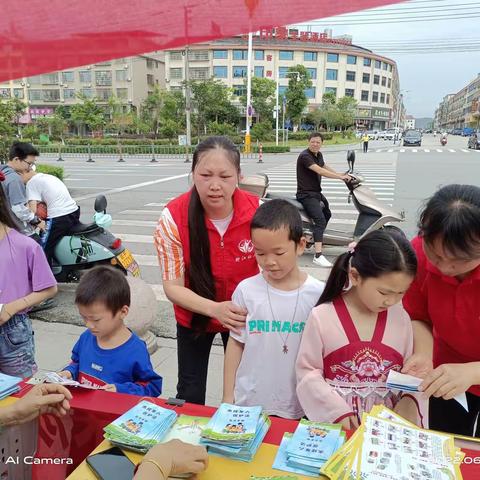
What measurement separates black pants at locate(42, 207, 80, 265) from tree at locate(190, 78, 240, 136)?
31101 mm

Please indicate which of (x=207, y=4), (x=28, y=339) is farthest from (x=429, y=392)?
(x=207, y=4)

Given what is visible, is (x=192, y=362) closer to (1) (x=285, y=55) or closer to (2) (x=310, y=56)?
(1) (x=285, y=55)

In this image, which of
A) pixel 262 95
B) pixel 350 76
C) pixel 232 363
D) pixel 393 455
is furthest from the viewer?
pixel 350 76

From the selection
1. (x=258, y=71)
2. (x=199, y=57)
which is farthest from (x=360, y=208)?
(x=258, y=71)

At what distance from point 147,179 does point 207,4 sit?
498 inches

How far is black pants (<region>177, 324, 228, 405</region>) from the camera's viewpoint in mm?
1971

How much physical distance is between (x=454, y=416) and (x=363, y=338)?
65 cm

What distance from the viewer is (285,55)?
54781mm

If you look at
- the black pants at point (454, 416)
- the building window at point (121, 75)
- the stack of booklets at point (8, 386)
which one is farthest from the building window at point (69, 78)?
the black pants at point (454, 416)

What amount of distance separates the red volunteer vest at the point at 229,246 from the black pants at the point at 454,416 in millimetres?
926

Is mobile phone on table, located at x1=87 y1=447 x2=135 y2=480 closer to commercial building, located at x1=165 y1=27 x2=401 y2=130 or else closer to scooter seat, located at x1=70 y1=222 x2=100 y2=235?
scooter seat, located at x1=70 y1=222 x2=100 y2=235

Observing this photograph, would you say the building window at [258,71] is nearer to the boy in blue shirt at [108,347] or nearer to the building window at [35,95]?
the building window at [35,95]

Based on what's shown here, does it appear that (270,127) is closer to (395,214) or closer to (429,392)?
(395,214)

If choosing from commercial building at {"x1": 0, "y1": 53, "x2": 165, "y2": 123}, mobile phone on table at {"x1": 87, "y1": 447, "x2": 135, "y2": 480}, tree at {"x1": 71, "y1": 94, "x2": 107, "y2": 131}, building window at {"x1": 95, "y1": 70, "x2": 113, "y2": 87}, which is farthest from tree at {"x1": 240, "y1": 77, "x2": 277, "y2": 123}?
mobile phone on table at {"x1": 87, "y1": 447, "x2": 135, "y2": 480}
